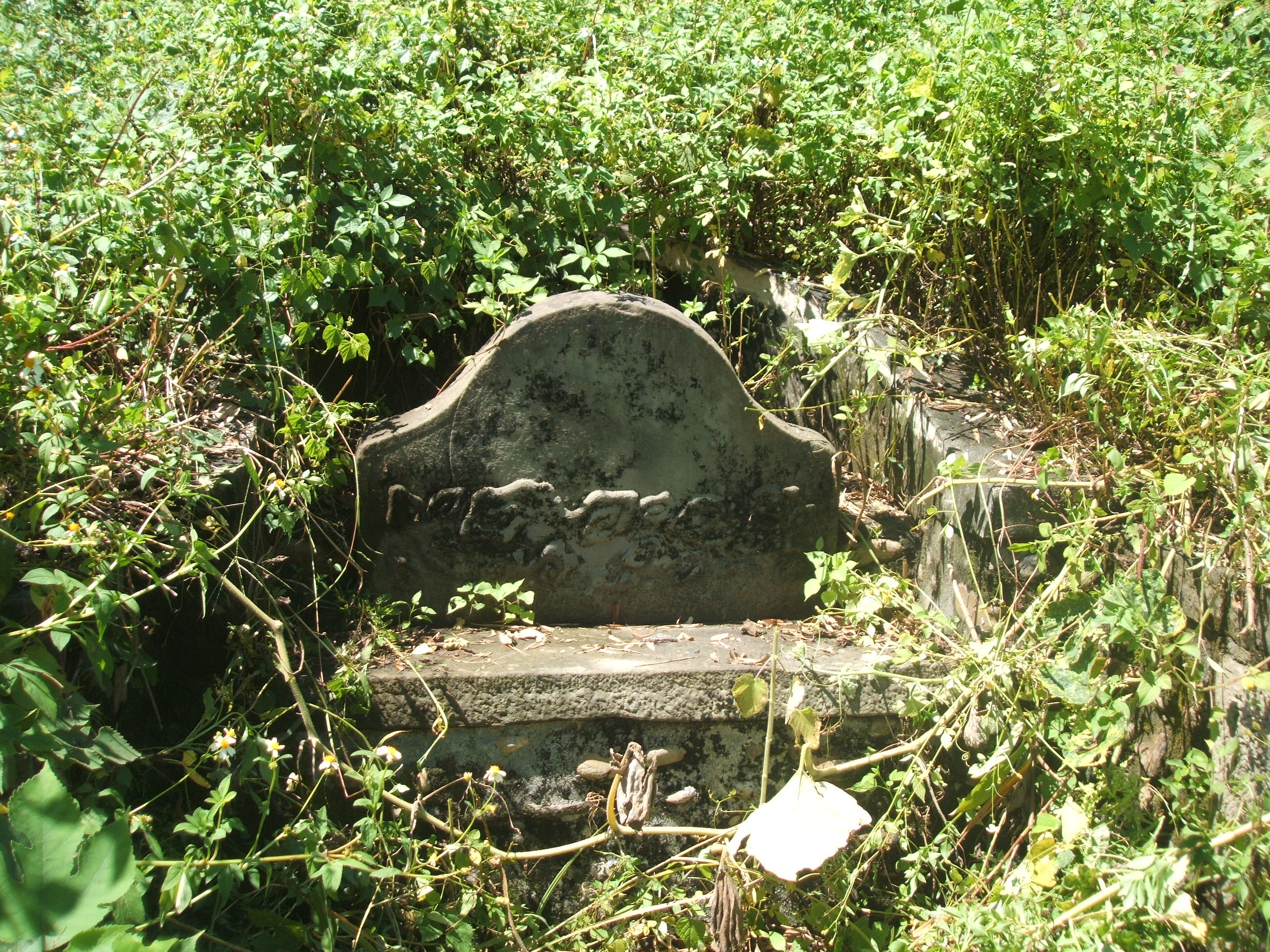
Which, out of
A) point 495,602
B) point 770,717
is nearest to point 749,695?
point 770,717

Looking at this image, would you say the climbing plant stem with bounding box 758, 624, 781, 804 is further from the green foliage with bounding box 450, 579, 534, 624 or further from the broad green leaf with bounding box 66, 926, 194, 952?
the broad green leaf with bounding box 66, 926, 194, 952

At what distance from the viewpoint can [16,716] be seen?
1.59 meters

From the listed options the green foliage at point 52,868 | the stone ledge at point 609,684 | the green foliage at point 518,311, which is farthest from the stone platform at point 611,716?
the green foliage at point 52,868

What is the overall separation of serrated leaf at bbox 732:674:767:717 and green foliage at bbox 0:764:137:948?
1.59 meters

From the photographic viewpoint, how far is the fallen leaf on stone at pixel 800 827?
6.66ft

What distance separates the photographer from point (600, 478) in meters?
2.73

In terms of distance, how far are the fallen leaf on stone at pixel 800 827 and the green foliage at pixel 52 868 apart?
1.36m

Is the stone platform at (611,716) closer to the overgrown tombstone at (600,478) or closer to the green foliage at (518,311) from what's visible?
the green foliage at (518,311)

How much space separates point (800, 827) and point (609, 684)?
0.62 metres

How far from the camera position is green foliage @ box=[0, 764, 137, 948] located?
96 cm

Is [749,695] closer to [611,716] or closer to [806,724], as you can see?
[806,724]

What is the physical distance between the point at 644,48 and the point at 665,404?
4.52 ft

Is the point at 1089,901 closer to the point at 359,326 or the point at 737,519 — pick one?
the point at 737,519

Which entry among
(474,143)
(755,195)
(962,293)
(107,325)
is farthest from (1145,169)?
(107,325)
